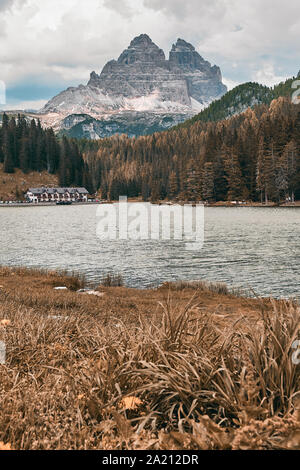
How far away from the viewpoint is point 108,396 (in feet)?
13.4

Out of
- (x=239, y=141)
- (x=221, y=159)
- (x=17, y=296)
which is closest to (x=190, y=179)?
(x=221, y=159)

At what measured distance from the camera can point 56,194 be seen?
167 metres

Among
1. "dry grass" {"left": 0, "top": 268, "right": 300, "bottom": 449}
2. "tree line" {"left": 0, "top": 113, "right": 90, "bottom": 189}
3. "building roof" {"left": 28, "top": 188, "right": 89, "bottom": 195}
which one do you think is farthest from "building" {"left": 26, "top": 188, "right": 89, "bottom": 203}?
"dry grass" {"left": 0, "top": 268, "right": 300, "bottom": 449}

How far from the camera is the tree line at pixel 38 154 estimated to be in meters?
180

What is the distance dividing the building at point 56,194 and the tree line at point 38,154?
11478 mm

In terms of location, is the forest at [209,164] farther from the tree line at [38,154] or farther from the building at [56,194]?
the building at [56,194]

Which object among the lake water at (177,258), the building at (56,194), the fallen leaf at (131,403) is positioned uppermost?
the building at (56,194)

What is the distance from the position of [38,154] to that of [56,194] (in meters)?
29.9

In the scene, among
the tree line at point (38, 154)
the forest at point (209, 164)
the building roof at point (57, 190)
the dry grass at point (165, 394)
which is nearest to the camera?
the dry grass at point (165, 394)

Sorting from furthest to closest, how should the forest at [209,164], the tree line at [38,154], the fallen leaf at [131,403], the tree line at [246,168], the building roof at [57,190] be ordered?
the tree line at [38,154]
the building roof at [57,190]
the forest at [209,164]
the tree line at [246,168]
the fallen leaf at [131,403]

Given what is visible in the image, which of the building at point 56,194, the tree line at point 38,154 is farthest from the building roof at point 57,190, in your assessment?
the tree line at point 38,154

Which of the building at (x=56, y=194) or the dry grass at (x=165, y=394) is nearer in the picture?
the dry grass at (x=165, y=394)

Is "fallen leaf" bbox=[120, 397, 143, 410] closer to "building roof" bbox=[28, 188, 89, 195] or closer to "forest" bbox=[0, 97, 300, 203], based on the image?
"forest" bbox=[0, 97, 300, 203]

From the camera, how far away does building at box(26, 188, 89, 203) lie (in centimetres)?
15912
